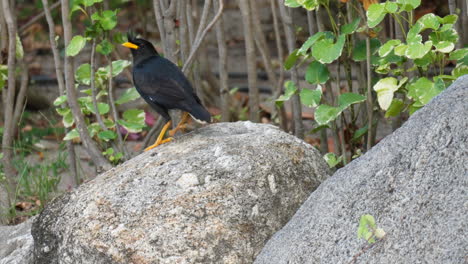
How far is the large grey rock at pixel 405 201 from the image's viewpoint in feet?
8.80

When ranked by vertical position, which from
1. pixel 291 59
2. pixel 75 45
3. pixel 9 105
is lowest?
pixel 9 105

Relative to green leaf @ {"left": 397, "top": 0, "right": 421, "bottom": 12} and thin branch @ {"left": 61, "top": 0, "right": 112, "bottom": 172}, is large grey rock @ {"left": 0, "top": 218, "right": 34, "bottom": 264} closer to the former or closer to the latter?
thin branch @ {"left": 61, "top": 0, "right": 112, "bottom": 172}

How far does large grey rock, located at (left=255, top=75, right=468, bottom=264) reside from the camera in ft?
8.80

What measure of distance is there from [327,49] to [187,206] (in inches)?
43.6

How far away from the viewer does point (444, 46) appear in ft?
11.8

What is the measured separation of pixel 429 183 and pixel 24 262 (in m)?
2.03

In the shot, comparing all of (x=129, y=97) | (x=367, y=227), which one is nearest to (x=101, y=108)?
(x=129, y=97)

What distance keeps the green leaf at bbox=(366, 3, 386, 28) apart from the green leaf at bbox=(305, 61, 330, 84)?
0.50 meters

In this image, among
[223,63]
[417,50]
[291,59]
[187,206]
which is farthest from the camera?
[223,63]

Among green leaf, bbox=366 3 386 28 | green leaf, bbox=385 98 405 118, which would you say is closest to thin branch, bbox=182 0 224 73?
green leaf, bbox=366 3 386 28

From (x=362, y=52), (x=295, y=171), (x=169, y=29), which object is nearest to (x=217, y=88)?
(x=169, y=29)

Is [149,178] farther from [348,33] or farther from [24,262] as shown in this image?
[348,33]

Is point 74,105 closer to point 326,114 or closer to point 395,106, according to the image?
point 326,114

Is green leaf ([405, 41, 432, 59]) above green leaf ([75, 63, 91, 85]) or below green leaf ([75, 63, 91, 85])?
above
